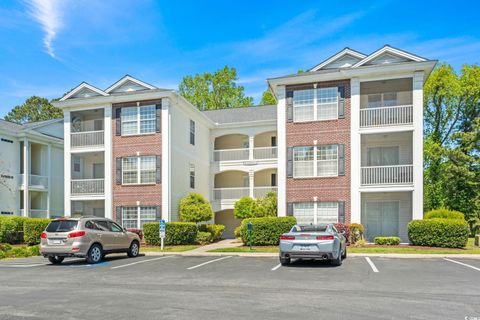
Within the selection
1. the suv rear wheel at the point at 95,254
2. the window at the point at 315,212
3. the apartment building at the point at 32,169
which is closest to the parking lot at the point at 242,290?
the suv rear wheel at the point at 95,254

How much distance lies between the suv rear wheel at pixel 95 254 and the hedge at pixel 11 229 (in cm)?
1220

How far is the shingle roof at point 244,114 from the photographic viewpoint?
32053 millimetres

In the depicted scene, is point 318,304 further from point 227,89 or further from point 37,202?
point 227,89

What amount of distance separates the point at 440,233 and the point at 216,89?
119 ft

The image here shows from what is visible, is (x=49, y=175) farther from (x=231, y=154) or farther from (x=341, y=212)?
(x=341, y=212)

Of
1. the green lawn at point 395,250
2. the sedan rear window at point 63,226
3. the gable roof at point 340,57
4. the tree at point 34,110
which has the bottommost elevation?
the green lawn at point 395,250

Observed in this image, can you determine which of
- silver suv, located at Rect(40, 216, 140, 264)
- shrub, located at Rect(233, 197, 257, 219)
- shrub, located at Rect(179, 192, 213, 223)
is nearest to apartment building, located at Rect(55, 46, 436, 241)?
shrub, located at Rect(179, 192, 213, 223)

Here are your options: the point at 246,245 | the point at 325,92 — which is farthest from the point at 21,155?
the point at 325,92

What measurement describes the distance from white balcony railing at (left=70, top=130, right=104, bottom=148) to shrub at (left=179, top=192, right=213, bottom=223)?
6.37m

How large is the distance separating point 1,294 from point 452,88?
37.1 metres

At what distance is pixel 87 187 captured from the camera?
88.1 ft

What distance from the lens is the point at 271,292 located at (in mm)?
9516

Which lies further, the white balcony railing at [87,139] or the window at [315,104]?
the white balcony railing at [87,139]

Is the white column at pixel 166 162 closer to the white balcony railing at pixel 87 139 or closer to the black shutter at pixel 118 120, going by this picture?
the black shutter at pixel 118 120
